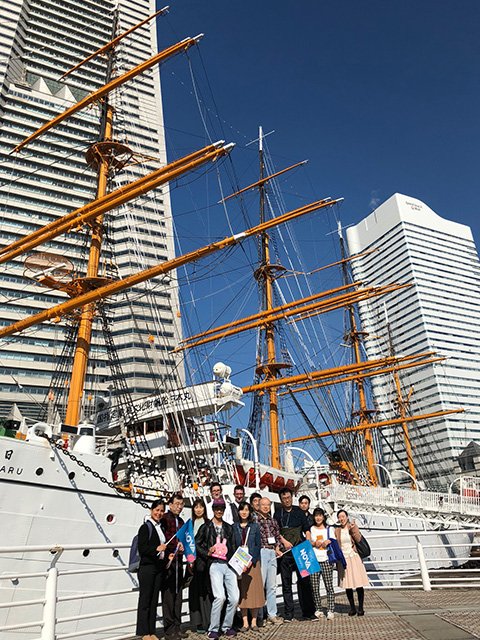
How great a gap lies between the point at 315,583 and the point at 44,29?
86621 millimetres

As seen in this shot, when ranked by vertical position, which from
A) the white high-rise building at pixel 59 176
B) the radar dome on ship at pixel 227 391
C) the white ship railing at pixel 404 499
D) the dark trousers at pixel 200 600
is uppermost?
the white high-rise building at pixel 59 176

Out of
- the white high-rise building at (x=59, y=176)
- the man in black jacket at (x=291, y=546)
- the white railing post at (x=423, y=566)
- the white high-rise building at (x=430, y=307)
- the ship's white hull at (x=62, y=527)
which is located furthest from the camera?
the white high-rise building at (x=430, y=307)

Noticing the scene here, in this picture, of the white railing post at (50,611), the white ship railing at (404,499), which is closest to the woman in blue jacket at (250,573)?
the white railing post at (50,611)

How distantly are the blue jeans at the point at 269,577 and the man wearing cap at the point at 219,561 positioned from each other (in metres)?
0.62

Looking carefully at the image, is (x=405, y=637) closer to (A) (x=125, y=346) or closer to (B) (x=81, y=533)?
(B) (x=81, y=533)

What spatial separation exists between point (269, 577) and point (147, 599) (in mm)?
1715

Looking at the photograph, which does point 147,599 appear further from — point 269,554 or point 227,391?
point 227,391

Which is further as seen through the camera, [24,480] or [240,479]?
[240,479]

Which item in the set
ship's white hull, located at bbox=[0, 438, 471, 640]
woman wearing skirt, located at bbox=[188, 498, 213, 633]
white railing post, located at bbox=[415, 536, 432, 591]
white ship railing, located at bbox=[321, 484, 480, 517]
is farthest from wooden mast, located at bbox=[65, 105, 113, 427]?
white ship railing, located at bbox=[321, 484, 480, 517]

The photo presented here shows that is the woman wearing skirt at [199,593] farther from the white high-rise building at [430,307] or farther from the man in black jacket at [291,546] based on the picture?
the white high-rise building at [430,307]

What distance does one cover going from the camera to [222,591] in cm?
519

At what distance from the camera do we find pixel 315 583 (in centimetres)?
605

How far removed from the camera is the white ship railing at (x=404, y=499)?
19.4m

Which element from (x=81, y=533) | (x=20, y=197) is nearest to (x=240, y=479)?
(x=81, y=533)
